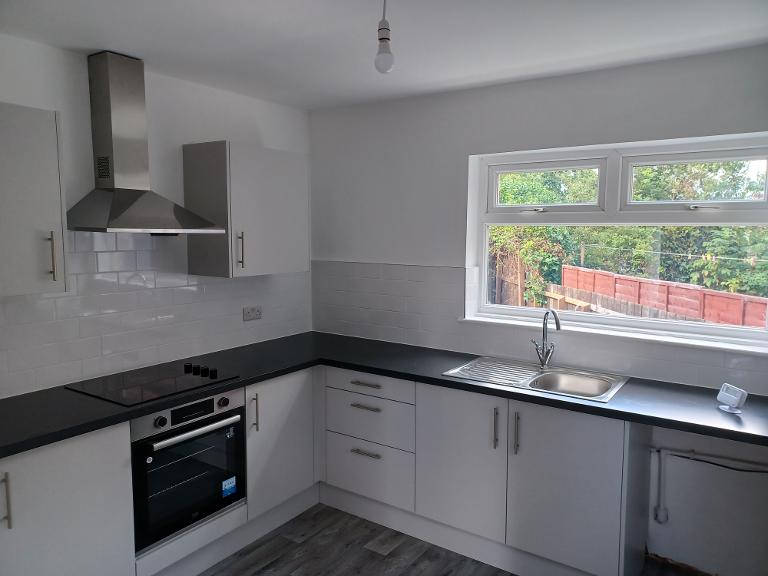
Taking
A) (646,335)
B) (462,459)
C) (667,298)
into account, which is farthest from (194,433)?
(667,298)

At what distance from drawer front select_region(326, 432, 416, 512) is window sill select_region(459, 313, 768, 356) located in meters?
0.88

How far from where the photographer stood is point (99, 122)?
8.54ft

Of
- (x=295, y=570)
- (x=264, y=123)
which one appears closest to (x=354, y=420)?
(x=295, y=570)

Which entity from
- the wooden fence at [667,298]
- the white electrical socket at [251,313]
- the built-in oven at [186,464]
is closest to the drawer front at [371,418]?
the built-in oven at [186,464]

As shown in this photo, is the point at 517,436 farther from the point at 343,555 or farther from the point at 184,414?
the point at 184,414

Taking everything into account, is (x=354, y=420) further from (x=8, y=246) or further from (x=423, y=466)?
(x=8, y=246)

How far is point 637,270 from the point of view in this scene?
292 centimetres

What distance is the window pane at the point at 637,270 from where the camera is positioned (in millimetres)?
2662

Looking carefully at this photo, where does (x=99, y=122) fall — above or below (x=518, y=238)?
above

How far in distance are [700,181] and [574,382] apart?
1.14m

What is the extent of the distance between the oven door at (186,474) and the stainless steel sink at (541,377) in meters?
1.12

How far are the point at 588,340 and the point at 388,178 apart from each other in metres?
1.53

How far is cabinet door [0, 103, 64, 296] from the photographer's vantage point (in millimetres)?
2041

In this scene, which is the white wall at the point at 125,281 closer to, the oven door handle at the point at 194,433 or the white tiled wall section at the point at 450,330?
the white tiled wall section at the point at 450,330
